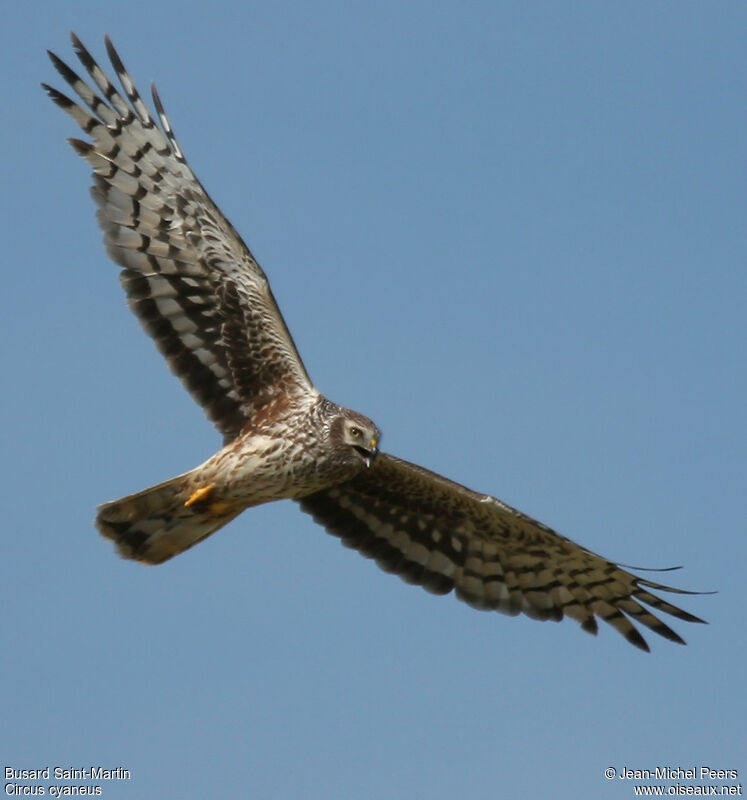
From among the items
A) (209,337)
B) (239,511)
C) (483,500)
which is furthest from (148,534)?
(483,500)

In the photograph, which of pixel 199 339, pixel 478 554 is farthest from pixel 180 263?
pixel 478 554

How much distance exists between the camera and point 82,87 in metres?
10.1

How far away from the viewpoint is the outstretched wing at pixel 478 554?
10.9m

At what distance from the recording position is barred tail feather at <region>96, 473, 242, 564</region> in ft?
32.9

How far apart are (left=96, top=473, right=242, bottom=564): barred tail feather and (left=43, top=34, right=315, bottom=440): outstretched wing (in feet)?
1.67

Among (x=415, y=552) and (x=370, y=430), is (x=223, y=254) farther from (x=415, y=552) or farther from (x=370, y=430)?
(x=415, y=552)

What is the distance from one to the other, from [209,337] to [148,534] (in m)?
1.30

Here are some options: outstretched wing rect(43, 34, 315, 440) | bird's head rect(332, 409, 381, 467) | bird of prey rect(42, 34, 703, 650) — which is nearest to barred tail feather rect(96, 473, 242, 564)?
bird of prey rect(42, 34, 703, 650)

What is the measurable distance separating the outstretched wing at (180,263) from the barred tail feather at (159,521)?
1.67 feet

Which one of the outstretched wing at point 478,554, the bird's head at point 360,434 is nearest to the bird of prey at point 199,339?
the bird's head at point 360,434

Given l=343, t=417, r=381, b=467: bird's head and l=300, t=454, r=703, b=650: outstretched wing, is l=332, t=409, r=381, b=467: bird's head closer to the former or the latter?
l=343, t=417, r=381, b=467: bird's head

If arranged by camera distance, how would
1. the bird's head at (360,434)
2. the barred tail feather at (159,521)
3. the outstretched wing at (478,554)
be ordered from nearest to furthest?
the bird's head at (360,434)
the barred tail feather at (159,521)
the outstretched wing at (478,554)

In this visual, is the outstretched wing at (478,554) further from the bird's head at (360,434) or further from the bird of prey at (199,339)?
the bird's head at (360,434)

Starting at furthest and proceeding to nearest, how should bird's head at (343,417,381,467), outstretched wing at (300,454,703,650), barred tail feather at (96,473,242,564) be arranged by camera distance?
outstretched wing at (300,454,703,650), barred tail feather at (96,473,242,564), bird's head at (343,417,381,467)
